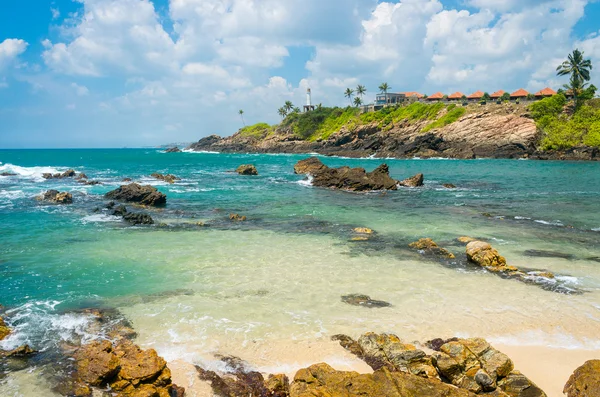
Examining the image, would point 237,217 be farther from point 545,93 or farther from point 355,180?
point 545,93

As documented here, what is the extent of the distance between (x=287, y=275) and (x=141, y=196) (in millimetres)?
24374

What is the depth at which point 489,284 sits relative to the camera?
16078 millimetres

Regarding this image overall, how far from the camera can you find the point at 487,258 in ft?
59.4

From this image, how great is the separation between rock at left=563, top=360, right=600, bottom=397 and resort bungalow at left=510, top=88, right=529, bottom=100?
123 metres

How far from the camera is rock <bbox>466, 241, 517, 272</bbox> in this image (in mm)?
17719

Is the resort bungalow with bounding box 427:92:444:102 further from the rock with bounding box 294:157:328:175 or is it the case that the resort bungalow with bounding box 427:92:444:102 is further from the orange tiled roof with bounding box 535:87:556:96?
the rock with bounding box 294:157:328:175

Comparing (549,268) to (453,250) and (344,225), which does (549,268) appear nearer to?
(453,250)

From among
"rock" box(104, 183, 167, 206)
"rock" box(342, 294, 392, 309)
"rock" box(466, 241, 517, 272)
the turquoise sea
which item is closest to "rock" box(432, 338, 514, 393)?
the turquoise sea

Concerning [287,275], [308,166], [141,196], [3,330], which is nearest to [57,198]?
[141,196]

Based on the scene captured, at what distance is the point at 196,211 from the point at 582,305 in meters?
27.3

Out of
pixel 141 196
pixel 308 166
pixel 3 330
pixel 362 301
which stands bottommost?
pixel 362 301

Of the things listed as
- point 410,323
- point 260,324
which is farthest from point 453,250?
point 260,324

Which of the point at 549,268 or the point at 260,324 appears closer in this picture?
the point at 260,324

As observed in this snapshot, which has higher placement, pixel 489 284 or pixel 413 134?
pixel 413 134
